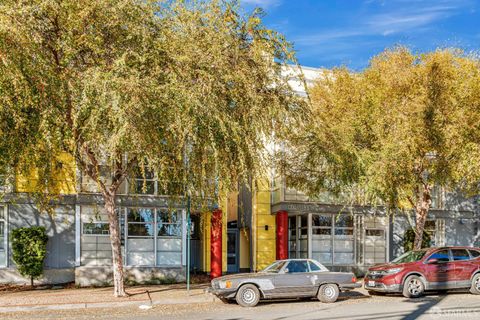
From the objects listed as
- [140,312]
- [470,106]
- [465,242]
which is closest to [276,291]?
[140,312]

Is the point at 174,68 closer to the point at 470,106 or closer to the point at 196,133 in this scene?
the point at 196,133

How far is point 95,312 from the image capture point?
49.4 feet

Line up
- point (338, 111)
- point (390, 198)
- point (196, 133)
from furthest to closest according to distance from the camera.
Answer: point (338, 111) < point (390, 198) < point (196, 133)

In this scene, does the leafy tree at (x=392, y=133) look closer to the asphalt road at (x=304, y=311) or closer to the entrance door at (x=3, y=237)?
the asphalt road at (x=304, y=311)

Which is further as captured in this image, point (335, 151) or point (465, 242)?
point (465, 242)

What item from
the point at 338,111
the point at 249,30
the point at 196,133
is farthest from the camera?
the point at 338,111

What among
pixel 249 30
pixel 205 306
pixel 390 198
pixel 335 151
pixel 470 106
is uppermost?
pixel 249 30

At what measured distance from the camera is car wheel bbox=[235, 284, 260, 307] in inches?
623

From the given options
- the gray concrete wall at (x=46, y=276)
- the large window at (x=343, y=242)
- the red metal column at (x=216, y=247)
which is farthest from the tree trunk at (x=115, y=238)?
the large window at (x=343, y=242)

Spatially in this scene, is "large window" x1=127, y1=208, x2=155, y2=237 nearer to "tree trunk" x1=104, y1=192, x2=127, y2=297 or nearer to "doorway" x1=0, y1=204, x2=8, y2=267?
"doorway" x1=0, y1=204, x2=8, y2=267

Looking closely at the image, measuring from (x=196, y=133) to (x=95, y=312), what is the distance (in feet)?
17.9

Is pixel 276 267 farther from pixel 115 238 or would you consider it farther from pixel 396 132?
pixel 396 132

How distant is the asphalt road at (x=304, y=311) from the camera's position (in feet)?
45.3

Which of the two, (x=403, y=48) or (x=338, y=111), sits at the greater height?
(x=403, y=48)
